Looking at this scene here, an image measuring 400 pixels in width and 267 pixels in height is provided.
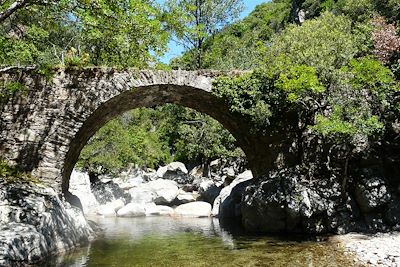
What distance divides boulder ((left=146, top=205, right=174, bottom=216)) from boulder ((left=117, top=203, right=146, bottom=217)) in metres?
0.37

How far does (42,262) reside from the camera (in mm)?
8453

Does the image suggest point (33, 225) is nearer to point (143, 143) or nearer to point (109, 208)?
point (109, 208)

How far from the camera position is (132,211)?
19.7 m

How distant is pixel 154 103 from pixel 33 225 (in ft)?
23.3

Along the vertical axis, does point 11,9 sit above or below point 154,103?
below

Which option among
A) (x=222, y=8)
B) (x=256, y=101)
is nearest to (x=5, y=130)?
(x=256, y=101)

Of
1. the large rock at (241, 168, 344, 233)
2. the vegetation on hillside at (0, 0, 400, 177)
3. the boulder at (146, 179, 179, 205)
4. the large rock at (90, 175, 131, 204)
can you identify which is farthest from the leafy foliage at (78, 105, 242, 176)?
the large rock at (241, 168, 344, 233)

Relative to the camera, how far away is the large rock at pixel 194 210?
19105mm

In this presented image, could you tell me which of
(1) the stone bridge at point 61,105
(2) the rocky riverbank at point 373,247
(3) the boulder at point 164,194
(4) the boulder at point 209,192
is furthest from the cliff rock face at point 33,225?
(4) the boulder at point 209,192

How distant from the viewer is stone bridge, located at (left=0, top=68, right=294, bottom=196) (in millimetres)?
11727

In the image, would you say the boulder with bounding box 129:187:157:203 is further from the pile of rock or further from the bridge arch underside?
the bridge arch underside

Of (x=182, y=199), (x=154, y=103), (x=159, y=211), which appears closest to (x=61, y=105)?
(x=154, y=103)

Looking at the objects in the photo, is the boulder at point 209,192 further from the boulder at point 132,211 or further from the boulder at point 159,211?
the boulder at point 132,211

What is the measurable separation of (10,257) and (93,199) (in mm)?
14361
